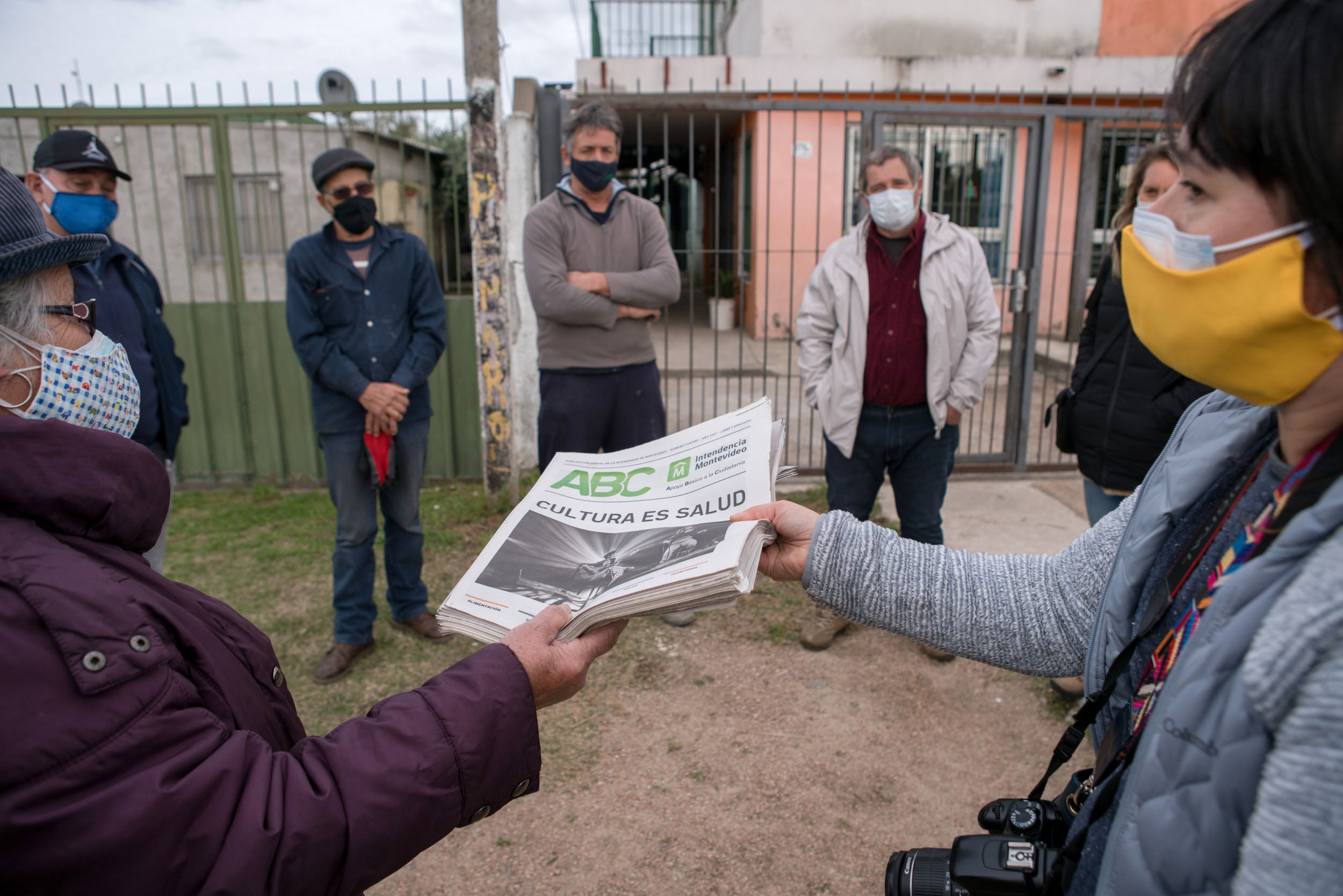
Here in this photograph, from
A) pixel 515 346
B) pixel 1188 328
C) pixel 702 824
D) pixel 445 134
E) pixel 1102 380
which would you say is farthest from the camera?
pixel 445 134

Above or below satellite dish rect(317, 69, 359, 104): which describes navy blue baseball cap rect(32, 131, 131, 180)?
below

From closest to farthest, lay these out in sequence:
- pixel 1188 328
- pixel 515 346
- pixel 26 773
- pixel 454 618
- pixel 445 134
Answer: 1. pixel 26 773
2. pixel 1188 328
3. pixel 454 618
4. pixel 515 346
5. pixel 445 134

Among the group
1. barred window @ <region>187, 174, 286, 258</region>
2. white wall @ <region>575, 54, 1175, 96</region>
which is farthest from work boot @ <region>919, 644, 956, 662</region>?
white wall @ <region>575, 54, 1175, 96</region>

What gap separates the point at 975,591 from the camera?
142cm

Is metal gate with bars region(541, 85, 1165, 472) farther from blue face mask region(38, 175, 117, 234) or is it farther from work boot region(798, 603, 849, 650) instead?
blue face mask region(38, 175, 117, 234)

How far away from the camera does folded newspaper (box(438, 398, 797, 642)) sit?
1275mm

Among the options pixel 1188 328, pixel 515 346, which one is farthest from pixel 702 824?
pixel 515 346

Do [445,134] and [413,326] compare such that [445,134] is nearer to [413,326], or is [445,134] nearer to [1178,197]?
[413,326]

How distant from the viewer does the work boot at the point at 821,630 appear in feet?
12.5

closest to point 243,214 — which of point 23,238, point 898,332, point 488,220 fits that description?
point 488,220

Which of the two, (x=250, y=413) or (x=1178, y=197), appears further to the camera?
(x=250, y=413)

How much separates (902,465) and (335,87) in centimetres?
444

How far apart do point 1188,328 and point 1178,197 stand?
0.15 m

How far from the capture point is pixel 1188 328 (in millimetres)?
954
